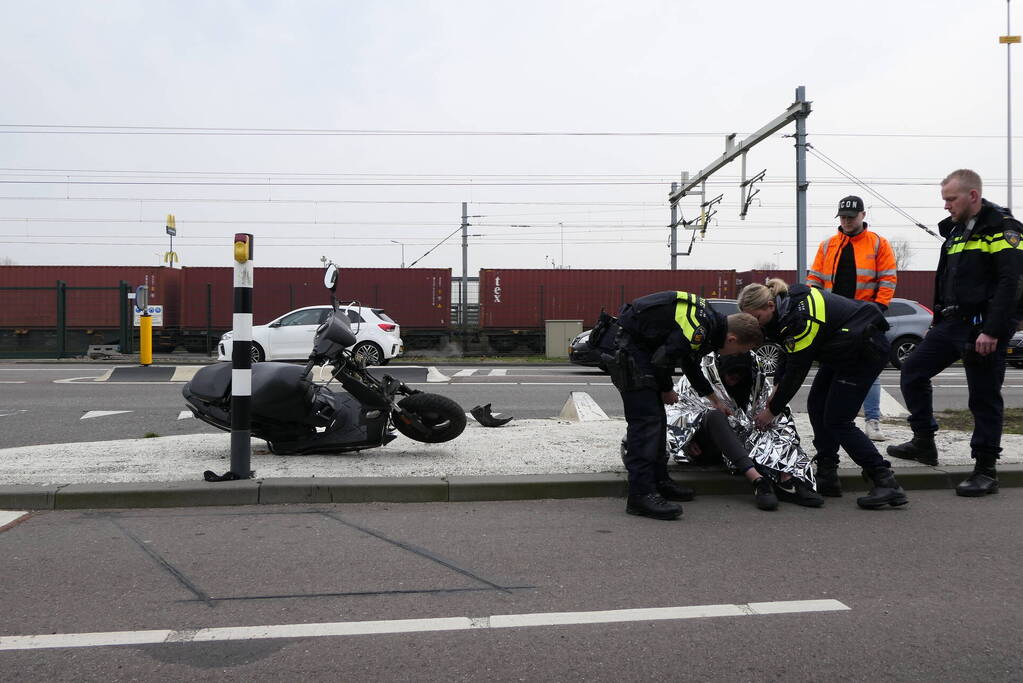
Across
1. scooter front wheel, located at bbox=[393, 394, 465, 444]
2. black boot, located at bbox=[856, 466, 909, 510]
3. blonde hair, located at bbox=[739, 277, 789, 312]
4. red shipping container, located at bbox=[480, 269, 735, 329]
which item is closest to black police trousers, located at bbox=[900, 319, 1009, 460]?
black boot, located at bbox=[856, 466, 909, 510]

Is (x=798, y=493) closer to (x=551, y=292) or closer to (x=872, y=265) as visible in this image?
(x=872, y=265)

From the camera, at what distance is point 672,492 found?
5.02 meters

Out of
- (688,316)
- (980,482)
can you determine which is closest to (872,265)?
(980,482)

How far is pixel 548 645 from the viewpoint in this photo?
2854 mm

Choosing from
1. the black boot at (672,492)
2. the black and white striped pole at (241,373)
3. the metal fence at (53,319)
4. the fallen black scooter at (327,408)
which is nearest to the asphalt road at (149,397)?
the fallen black scooter at (327,408)

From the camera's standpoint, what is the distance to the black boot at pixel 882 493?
4.80 meters

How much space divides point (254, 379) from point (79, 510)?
1.34 m

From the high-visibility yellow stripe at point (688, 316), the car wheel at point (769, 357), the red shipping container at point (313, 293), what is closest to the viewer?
the high-visibility yellow stripe at point (688, 316)

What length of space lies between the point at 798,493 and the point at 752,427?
0.50 metres

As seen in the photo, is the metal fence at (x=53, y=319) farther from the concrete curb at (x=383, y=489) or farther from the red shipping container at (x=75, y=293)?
the concrete curb at (x=383, y=489)

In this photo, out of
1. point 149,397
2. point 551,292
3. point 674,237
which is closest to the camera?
point 149,397

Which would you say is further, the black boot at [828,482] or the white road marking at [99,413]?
the white road marking at [99,413]

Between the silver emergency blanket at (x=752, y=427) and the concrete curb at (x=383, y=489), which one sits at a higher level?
the silver emergency blanket at (x=752, y=427)

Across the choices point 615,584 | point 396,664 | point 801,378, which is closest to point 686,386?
point 801,378
